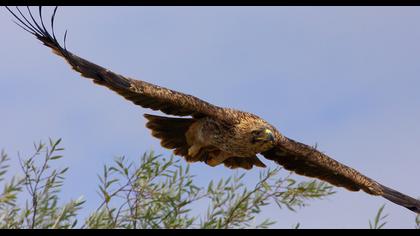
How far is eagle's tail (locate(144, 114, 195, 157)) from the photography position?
10.8m

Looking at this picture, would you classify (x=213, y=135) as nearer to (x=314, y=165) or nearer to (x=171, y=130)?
(x=171, y=130)

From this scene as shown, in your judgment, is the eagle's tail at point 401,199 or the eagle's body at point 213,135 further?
the eagle's tail at point 401,199

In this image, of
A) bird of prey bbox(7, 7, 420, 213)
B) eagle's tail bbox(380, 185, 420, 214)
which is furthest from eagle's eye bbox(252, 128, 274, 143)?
eagle's tail bbox(380, 185, 420, 214)

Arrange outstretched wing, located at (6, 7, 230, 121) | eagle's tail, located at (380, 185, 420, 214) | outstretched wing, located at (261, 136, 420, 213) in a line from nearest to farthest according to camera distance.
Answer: outstretched wing, located at (6, 7, 230, 121) → outstretched wing, located at (261, 136, 420, 213) → eagle's tail, located at (380, 185, 420, 214)

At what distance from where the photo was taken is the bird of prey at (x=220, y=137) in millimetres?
9531

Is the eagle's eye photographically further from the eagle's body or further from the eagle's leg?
the eagle's leg

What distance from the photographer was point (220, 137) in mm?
10703

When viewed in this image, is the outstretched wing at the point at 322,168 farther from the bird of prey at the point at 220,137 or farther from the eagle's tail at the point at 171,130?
the eagle's tail at the point at 171,130

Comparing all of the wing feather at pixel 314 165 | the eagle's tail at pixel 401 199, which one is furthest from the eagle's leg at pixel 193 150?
the eagle's tail at pixel 401 199

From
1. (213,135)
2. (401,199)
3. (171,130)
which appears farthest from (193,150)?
(401,199)

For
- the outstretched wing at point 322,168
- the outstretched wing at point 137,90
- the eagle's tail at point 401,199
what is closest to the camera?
the outstretched wing at point 137,90

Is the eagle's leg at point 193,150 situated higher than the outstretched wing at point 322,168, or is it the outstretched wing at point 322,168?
the outstretched wing at point 322,168

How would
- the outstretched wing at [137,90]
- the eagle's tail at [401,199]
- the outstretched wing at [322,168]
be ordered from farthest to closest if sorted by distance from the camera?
the eagle's tail at [401,199] < the outstretched wing at [322,168] < the outstretched wing at [137,90]
